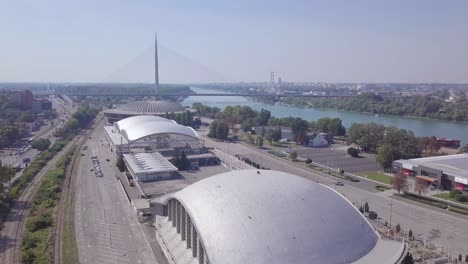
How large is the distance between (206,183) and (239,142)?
717 inches

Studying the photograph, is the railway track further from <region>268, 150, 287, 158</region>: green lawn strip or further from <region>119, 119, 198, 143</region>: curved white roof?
<region>268, 150, 287, 158</region>: green lawn strip

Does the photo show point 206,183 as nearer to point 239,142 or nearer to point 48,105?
point 239,142

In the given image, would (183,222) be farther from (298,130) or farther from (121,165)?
(298,130)

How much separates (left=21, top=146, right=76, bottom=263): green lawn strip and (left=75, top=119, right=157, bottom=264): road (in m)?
0.69

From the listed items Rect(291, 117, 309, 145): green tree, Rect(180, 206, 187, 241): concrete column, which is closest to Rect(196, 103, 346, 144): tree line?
Rect(291, 117, 309, 145): green tree

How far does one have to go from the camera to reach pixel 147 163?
17.0m

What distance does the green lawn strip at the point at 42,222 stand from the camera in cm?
938

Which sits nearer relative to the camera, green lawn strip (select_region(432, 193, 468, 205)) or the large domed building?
green lawn strip (select_region(432, 193, 468, 205))

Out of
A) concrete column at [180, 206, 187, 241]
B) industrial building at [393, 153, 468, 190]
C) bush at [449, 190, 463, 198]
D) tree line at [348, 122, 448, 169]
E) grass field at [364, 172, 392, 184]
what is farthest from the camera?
tree line at [348, 122, 448, 169]

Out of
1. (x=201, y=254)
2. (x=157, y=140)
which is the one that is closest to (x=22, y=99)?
(x=157, y=140)

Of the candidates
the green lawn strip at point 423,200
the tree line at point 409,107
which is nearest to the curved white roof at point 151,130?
the green lawn strip at point 423,200

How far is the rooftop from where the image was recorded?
16109 mm

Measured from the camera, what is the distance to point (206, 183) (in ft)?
28.5

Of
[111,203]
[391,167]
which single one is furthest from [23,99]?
[391,167]
